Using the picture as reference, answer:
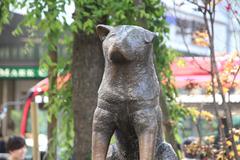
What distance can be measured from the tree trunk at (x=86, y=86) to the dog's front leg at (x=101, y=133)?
12.3ft

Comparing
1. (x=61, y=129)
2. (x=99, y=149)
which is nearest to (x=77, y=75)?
(x=61, y=129)

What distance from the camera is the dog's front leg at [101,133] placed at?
14.1ft

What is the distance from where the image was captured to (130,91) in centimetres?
420

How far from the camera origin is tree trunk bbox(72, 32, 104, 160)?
814cm

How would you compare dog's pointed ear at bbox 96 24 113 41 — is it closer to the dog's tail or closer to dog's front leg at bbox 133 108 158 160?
dog's front leg at bbox 133 108 158 160

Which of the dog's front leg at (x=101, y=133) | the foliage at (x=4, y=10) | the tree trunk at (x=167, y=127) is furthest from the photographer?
the foliage at (x=4, y=10)

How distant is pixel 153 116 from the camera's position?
4234 millimetres

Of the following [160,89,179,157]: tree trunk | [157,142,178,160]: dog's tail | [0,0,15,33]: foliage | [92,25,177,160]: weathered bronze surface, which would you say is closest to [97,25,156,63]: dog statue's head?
[92,25,177,160]: weathered bronze surface

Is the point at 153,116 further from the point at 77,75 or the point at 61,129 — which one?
the point at 61,129

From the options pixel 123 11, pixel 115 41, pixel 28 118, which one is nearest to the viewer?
pixel 115 41

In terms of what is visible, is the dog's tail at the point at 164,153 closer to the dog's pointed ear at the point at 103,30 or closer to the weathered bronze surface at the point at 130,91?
the weathered bronze surface at the point at 130,91

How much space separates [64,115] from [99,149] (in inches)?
201

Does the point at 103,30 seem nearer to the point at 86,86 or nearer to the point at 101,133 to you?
the point at 101,133

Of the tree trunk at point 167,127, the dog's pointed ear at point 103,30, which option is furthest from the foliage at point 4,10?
the dog's pointed ear at point 103,30
